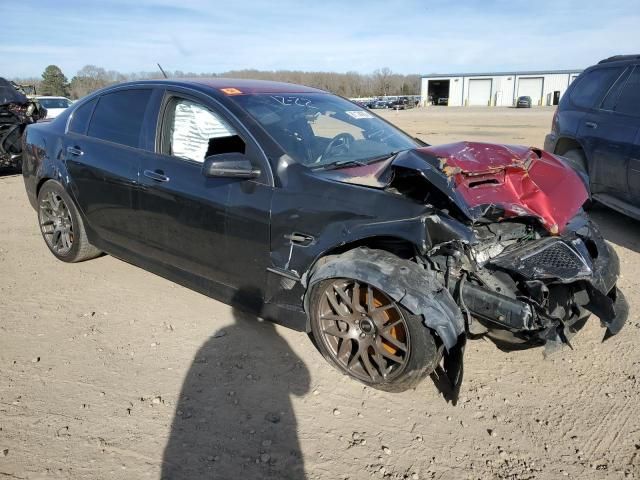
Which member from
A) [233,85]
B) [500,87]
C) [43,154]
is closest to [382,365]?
[233,85]

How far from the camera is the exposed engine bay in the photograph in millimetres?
9789

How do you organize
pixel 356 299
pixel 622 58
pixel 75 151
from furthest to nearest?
pixel 622 58 < pixel 75 151 < pixel 356 299

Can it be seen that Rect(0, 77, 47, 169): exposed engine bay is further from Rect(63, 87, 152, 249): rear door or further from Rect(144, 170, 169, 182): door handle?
Rect(144, 170, 169, 182): door handle

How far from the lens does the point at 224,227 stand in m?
3.40

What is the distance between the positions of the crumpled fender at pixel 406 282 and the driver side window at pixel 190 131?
1.38m

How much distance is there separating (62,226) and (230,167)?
2646 millimetres

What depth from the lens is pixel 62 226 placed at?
495cm

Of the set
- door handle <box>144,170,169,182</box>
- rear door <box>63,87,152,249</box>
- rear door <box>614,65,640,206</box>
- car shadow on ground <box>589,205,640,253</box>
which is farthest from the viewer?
car shadow on ground <box>589,205,640,253</box>

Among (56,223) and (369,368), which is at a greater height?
(56,223)

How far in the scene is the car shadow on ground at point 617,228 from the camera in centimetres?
555

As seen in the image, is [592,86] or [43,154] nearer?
[43,154]

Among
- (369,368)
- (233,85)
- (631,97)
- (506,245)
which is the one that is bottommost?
(369,368)

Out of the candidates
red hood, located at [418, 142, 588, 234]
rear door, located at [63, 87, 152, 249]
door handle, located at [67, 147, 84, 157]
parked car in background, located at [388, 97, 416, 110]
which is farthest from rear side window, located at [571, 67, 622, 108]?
parked car in background, located at [388, 97, 416, 110]

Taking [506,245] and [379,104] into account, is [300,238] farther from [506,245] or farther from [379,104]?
[379,104]
